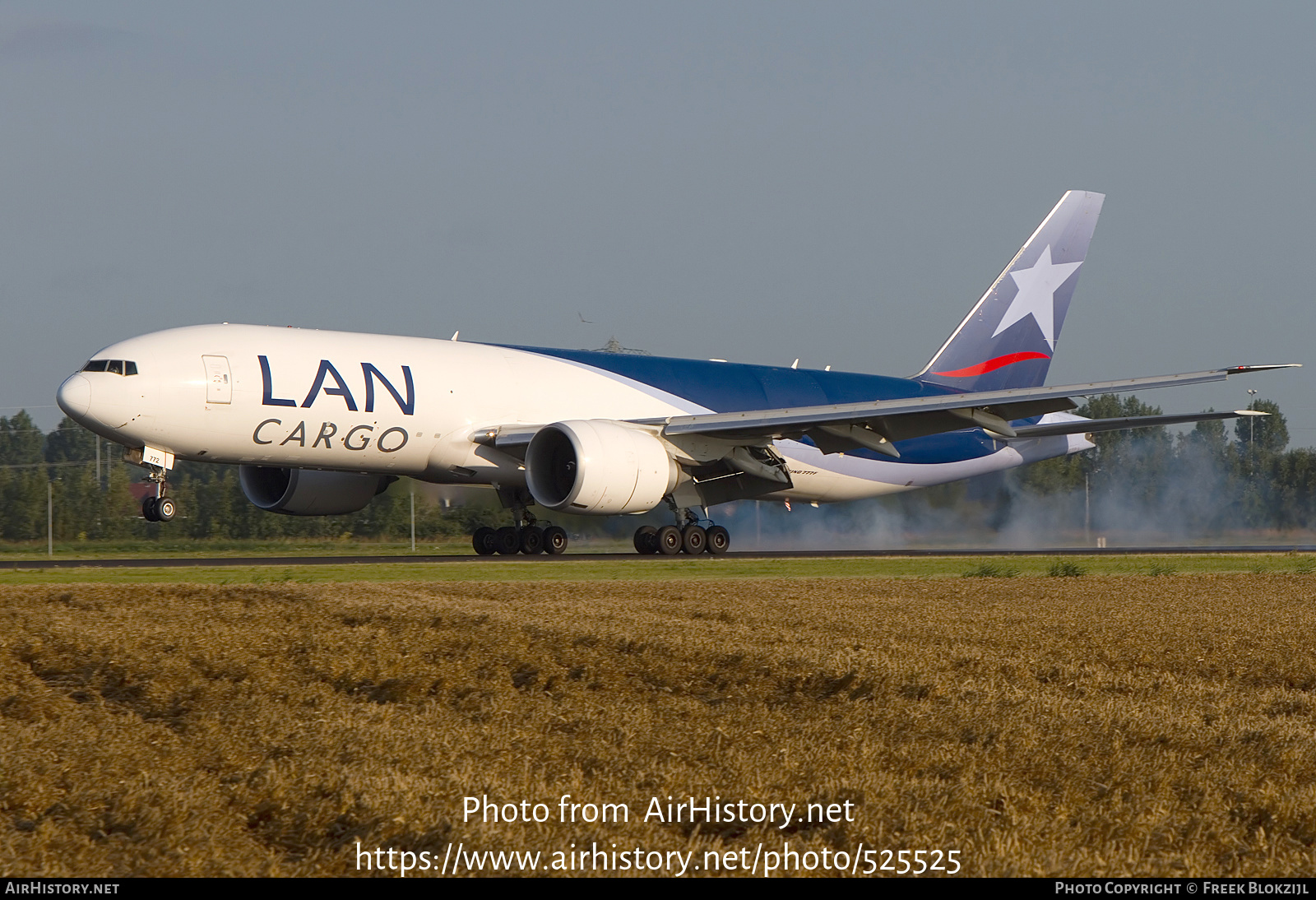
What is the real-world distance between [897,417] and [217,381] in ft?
36.8

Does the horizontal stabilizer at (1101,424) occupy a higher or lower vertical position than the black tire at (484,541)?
higher

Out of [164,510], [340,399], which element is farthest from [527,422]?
[164,510]

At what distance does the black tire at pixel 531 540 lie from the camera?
2420 cm

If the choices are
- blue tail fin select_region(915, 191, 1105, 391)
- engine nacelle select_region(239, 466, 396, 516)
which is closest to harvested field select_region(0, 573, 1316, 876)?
engine nacelle select_region(239, 466, 396, 516)

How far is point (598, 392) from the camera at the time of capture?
23984mm

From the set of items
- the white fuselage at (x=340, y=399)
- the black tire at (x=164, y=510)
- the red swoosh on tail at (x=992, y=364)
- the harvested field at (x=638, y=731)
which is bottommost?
the harvested field at (x=638, y=731)

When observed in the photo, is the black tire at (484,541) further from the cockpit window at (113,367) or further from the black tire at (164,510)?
the cockpit window at (113,367)

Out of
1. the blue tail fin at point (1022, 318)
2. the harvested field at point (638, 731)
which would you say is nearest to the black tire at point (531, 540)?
the blue tail fin at point (1022, 318)

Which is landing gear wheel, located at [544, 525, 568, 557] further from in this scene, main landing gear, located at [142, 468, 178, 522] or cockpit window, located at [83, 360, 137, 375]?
cockpit window, located at [83, 360, 137, 375]

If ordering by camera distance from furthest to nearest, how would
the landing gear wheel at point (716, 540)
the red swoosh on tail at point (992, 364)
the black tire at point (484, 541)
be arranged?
the red swoosh on tail at point (992, 364), the black tire at point (484, 541), the landing gear wheel at point (716, 540)

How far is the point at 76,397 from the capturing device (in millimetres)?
19203

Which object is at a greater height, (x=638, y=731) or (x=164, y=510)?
(x=164, y=510)

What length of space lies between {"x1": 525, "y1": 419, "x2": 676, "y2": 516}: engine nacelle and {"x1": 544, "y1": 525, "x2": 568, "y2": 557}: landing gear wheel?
8.58 ft

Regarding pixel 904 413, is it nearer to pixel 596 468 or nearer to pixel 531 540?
pixel 596 468
